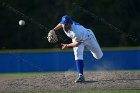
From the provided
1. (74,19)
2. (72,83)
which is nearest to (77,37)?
(72,83)

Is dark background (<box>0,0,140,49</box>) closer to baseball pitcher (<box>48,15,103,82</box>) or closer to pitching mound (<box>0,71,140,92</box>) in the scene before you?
→ pitching mound (<box>0,71,140,92</box>)

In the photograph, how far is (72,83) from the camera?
35.1 ft

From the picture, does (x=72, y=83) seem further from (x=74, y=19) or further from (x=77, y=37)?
(x=74, y=19)

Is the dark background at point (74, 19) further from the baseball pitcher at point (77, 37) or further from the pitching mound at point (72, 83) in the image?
the baseball pitcher at point (77, 37)

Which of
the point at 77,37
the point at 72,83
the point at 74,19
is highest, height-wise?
the point at 74,19

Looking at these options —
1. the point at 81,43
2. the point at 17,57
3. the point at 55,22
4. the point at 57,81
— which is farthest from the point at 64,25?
the point at 55,22

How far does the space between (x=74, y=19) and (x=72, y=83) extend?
19619 mm

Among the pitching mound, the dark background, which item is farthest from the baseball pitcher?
the dark background

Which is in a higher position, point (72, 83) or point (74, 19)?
point (74, 19)

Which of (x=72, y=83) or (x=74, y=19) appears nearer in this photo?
(x=72, y=83)

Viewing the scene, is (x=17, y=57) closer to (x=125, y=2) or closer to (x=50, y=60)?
(x=50, y=60)

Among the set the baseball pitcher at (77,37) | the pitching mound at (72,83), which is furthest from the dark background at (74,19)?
the baseball pitcher at (77,37)

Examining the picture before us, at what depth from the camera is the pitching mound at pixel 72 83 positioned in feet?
33.4

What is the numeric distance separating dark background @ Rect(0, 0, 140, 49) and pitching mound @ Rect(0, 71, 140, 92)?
59.4 feet
